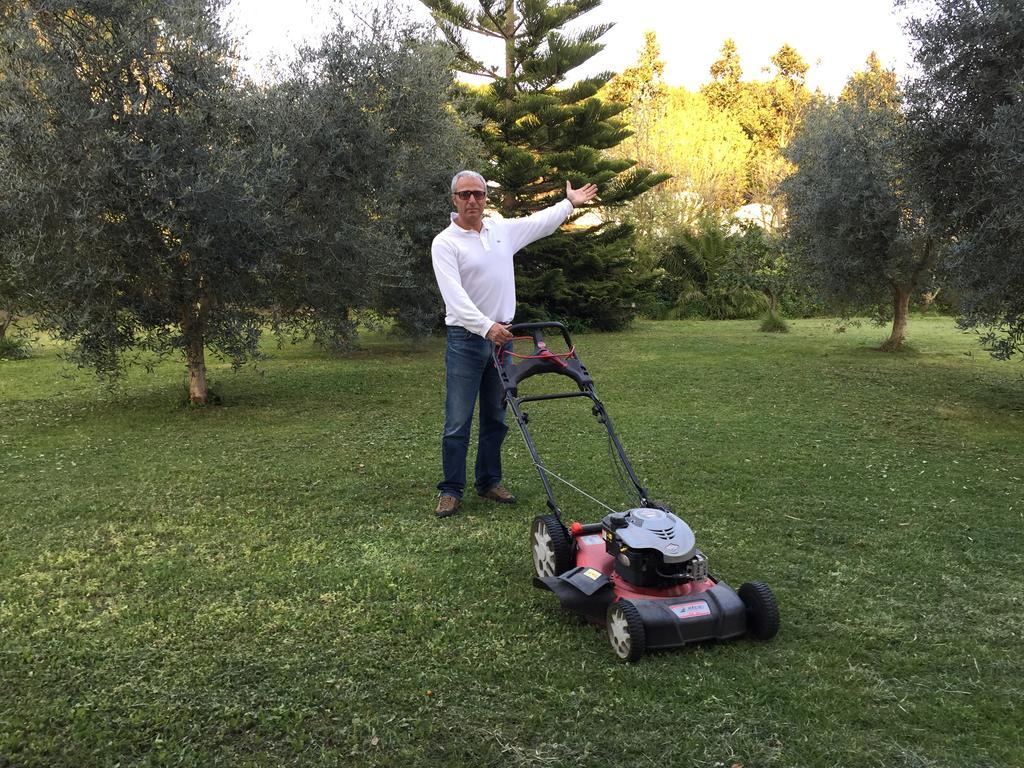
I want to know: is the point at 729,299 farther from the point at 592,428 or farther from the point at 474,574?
the point at 474,574

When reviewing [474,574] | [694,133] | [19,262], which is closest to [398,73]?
[19,262]

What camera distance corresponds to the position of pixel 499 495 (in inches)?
196

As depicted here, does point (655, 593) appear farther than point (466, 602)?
No

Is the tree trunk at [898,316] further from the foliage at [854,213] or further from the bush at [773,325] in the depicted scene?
the bush at [773,325]

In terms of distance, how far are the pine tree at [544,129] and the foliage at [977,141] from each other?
31.1 feet

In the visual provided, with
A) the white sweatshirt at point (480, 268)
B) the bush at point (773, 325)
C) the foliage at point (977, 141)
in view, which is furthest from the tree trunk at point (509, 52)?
the white sweatshirt at point (480, 268)

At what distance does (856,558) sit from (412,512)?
2.38 meters

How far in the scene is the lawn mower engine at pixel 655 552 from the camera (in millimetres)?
3027

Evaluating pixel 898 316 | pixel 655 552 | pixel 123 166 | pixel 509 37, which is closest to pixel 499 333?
pixel 655 552

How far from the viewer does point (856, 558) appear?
4.08m

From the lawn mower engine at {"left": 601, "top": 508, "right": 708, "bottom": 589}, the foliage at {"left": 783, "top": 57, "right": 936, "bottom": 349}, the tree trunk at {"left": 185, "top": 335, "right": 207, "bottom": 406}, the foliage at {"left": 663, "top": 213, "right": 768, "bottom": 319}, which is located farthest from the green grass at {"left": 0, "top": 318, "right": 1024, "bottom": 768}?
the foliage at {"left": 663, "top": 213, "right": 768, "bottom": 319}

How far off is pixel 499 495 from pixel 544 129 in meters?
13.0

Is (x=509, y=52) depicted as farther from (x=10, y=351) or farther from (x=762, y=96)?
(x=762, y=96)

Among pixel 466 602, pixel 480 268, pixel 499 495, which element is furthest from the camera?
pixel 499 495
